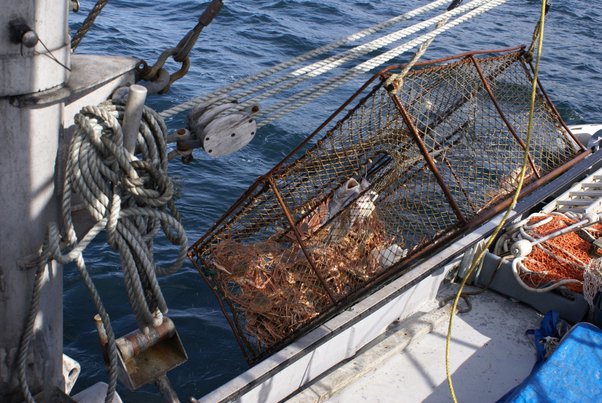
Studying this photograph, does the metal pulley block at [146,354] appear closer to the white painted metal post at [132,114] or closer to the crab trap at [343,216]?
the white painted metal post at [132,114]

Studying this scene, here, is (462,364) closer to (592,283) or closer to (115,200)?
(592,283)

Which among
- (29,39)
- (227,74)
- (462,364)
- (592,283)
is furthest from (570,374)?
(227,74)

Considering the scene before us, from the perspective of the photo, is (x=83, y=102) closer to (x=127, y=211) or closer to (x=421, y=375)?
(x=127, y=211)

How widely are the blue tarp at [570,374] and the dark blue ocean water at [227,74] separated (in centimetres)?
242

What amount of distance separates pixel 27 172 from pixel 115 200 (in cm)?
34

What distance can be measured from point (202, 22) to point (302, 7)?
1605 cm

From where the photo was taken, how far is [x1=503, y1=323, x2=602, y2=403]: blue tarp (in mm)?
3900

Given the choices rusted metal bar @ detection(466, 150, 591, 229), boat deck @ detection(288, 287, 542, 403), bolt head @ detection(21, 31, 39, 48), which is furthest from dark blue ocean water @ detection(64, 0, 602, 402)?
rusted metal bar @ detection(466, 150, 591, 229)

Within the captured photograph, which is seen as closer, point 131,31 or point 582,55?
point 131,31

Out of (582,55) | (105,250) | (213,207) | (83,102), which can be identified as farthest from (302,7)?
(83,102)

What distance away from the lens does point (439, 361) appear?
15.5ft

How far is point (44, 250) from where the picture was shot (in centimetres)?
258

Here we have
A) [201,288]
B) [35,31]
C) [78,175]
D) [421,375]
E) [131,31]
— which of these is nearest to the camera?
[35,31]

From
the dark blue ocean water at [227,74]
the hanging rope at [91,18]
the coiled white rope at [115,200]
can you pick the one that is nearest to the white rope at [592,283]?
the dark blue ocean water at [227,74]
